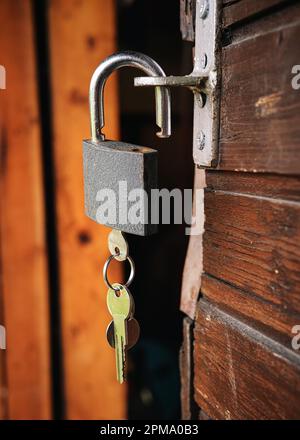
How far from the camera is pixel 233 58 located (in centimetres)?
46

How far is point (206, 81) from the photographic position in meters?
0.49

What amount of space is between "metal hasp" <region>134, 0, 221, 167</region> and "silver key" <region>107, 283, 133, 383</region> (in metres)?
0.20

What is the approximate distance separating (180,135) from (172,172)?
0.19 m

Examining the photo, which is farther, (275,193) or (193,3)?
(193,3)

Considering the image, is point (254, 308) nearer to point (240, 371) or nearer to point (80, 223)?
point (240, 371)

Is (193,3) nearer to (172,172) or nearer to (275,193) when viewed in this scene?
(275,193)

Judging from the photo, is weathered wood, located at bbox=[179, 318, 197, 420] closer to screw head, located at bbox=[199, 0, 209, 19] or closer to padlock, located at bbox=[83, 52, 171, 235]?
padlock, located at bbox=[83, 52, 171, 235]

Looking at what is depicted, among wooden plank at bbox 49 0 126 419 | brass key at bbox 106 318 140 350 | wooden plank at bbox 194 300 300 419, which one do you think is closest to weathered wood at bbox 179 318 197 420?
wooden plank at bbox 194 300 300 419

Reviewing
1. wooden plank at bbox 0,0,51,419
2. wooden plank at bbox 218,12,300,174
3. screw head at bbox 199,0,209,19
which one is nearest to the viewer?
wooden plank at bbox 218,12,300,174

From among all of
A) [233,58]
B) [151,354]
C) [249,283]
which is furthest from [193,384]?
[151,354]

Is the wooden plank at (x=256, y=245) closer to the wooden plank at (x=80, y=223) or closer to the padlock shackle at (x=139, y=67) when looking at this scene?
the padlock shackle at (x=139, y=67)

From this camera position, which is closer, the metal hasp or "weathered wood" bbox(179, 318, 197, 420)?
the metal hasp

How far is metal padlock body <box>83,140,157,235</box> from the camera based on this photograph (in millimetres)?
430

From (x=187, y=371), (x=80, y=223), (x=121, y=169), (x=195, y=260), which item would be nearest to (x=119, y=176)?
(x=121, y=169)
